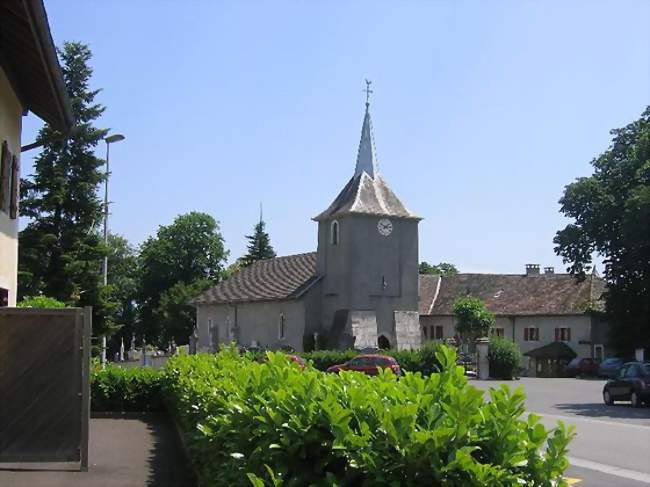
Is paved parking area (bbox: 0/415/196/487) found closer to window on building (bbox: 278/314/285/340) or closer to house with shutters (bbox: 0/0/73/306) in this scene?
house with shutters (bbox: 0/0/73/306)

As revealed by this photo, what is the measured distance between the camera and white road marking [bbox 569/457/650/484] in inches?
533

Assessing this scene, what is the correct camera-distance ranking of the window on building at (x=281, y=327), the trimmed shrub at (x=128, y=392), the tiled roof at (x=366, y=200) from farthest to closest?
the window on building at (x=281, y=327)
the tiled roof at (x=366, y=200)
the trimmed shrub at (x=128, y=392)

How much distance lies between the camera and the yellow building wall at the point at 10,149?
37.6 feet

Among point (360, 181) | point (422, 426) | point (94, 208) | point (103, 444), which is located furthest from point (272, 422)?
point (360, 181)

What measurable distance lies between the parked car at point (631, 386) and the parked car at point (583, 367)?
2739 centimetres

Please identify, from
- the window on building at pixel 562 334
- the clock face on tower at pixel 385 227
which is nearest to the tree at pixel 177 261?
the clock face on tower at pixel 385 227

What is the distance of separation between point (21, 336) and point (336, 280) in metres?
49.1

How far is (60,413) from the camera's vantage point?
10867 millimetres

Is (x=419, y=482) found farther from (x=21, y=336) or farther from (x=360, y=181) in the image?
(x=360, y=181)

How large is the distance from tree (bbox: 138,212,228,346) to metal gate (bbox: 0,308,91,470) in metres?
76.0

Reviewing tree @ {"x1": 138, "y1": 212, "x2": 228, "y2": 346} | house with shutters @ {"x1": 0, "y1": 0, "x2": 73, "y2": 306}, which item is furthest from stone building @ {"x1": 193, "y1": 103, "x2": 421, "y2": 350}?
house with shutters @ {"x1": 0, "y1": 0, "x2": 73, "y2": 306}

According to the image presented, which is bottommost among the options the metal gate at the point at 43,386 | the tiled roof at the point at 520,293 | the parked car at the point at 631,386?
the parked car at the point at 631,386

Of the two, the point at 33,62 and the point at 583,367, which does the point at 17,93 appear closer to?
the point at 33,62

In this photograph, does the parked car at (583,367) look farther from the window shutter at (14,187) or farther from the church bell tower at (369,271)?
the window shutter at (14,187)
